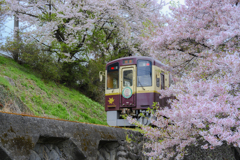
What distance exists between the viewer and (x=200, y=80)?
3.48 meters

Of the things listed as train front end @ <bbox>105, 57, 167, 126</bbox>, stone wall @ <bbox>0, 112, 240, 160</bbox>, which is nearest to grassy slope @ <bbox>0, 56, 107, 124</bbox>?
train front end @ <bbox>105, 57, 167, 126</bbox>

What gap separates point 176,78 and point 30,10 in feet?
26.6

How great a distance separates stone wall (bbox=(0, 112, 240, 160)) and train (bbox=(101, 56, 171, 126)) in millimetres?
2687

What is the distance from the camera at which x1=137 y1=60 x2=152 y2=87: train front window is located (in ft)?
23.4

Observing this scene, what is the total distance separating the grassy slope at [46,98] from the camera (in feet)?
24.1

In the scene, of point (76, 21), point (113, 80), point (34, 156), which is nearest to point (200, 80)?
point (34, 156)

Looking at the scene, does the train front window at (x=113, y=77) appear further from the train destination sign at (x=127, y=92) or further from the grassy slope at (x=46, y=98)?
the grassy slope at (x=46, y=98)

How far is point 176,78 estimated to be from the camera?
6008 millimetres

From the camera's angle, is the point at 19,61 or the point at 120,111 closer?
the point at 120,111

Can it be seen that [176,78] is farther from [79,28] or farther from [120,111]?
[79,28]

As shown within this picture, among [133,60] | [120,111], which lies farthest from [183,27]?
[120,111]

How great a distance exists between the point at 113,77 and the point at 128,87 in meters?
0.74

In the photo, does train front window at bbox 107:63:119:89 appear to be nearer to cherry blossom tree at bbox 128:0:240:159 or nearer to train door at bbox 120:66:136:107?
train door at bbox 120:66:136:107

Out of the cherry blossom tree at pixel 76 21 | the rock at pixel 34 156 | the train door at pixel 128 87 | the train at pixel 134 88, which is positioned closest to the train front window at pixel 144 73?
the train at pixel 134 88
